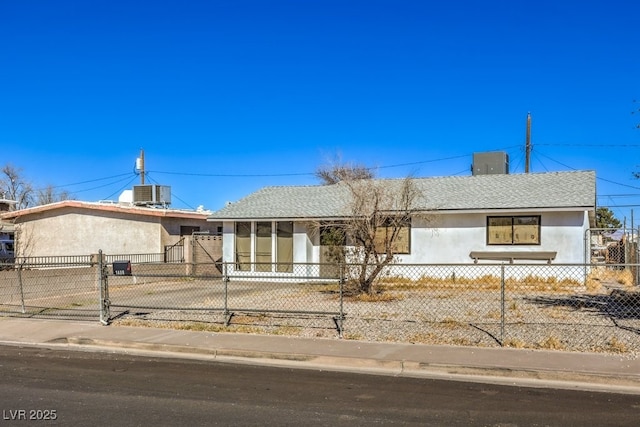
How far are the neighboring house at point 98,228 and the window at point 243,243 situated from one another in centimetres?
441

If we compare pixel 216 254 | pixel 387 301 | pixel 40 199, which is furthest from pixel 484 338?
pixel 40 199

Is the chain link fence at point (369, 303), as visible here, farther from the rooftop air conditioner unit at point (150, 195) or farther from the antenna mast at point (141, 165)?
the antenna mast at point (141, 165)

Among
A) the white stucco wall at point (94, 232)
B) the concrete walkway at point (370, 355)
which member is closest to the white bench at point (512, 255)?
the concrete walkway at point (370, 355)

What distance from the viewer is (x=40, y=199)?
201ft

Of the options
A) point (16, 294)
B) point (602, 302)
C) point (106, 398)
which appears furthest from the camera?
point (16, 294)

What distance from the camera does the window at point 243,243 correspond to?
23.0 meters

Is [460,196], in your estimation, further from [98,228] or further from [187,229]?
[98,228]

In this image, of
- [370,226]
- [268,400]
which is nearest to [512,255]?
[370,226]

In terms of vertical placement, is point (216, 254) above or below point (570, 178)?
below

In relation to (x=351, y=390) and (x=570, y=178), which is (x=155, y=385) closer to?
(x=351, y=390)

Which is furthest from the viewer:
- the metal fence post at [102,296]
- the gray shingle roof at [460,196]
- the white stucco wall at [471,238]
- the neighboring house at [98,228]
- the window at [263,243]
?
the neighboring house at [98,228]

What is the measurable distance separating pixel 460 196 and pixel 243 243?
8127 mm

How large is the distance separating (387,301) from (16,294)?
9982mm

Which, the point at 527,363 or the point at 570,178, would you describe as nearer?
the point at 527,363
